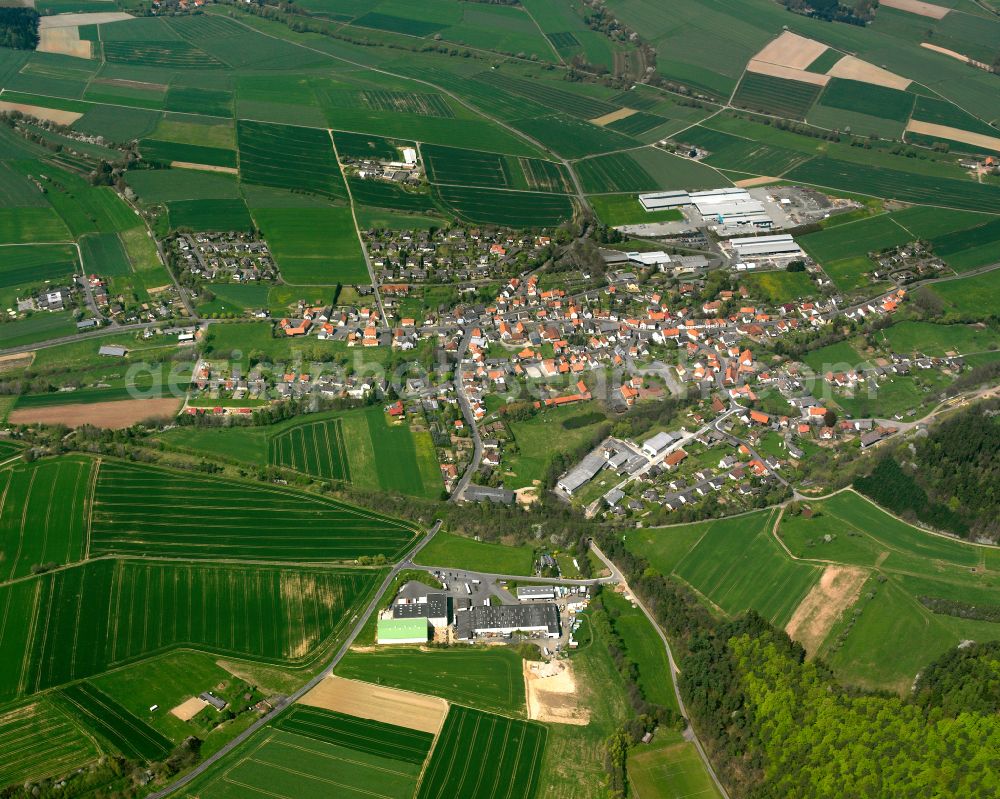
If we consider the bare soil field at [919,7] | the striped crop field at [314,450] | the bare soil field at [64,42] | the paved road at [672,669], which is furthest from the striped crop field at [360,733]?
the bare soil field at [919,7]

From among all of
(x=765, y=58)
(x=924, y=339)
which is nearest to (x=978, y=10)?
(x=765, y=58)

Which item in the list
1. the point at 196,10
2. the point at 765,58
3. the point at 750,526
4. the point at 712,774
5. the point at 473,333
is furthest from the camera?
the point at 196,10

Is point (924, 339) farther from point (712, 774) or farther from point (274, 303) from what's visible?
point (274, 303)

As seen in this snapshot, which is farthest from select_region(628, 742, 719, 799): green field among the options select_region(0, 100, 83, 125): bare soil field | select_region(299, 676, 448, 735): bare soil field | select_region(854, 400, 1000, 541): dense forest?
select_region(0, 100, 83, 125): bare soil field

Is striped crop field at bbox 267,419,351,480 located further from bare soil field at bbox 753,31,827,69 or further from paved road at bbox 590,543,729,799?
bare soil field at bbox 753,31,827,69

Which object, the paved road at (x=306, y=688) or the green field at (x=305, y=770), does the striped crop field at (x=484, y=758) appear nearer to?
the green field at (x=305, y=770)

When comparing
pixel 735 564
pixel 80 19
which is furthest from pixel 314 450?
pixel 80 19

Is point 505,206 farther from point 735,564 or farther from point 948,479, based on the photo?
point 735,564
